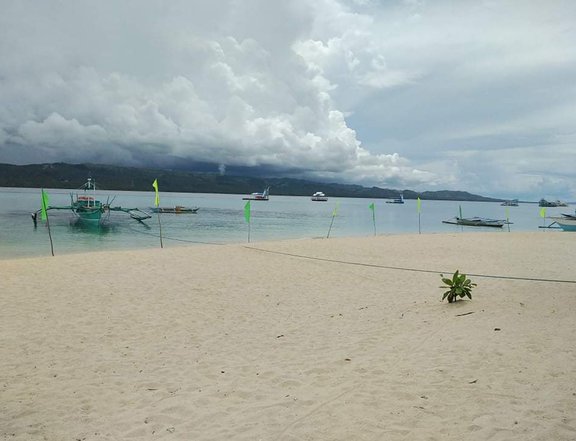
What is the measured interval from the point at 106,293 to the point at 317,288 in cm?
511

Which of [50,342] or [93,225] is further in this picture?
[93,225]

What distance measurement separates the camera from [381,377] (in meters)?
4.85

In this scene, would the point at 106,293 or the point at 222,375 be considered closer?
the point at 222,375

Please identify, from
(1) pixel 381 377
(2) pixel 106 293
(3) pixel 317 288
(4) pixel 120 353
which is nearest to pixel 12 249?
(2) pixel 106 293

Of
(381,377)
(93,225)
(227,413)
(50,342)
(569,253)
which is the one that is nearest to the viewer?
(227,413)

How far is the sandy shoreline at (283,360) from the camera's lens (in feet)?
12.7

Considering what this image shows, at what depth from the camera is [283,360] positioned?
568cm

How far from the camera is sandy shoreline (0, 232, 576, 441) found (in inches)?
152

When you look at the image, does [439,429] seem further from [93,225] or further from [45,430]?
[93,225]

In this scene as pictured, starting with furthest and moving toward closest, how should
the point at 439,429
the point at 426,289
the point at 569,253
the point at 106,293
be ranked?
the point at 569,253 < the point at 426,289 < the point at 106,293 < the point at 439,429

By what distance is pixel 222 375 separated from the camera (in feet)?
17.0

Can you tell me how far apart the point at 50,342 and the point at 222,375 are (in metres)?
3.07

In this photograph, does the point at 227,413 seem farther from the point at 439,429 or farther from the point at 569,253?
the point at 569,253

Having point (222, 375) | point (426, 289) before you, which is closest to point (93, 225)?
point (426, 289)
